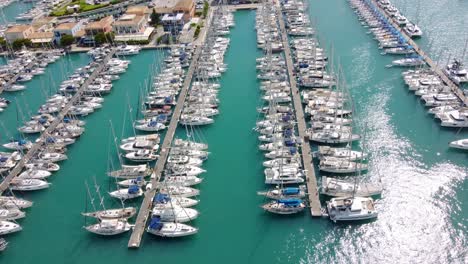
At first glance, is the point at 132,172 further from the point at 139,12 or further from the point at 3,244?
the point at 139,12

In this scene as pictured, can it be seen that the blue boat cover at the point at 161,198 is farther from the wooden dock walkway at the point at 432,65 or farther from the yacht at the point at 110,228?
the wooden dock walkway at the point at 432,65

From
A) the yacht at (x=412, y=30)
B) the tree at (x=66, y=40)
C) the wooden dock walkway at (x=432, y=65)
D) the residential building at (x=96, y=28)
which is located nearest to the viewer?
the wooden dock walkway at (x=432, y=65)

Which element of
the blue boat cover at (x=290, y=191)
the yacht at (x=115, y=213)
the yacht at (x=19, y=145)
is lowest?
the yacht at (x=115, y=213)

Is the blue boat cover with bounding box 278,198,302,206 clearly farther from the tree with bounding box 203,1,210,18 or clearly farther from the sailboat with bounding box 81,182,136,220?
the tree with bounding box 203,1,210,18

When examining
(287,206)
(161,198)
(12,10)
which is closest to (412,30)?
(287,206)

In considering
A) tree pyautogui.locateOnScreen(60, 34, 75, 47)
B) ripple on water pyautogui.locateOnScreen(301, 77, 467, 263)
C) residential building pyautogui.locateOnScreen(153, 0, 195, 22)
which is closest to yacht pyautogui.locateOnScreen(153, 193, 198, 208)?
ripple on water pyautogui.locateOnScreen(301, 77, 467, 263)

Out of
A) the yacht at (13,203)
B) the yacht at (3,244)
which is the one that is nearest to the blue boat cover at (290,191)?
the yacht at (13,203)
